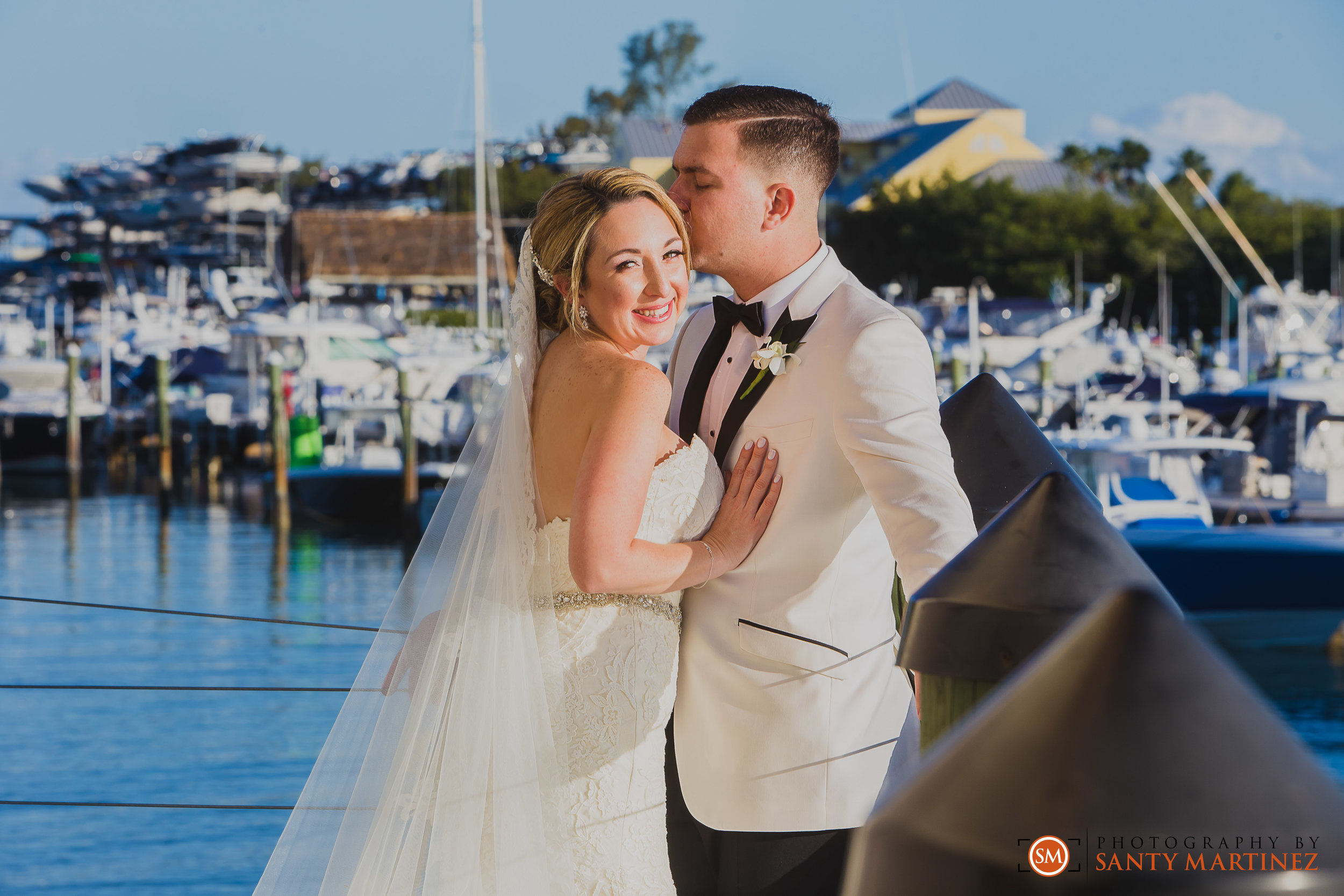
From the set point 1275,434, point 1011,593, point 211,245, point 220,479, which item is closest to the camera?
point 1011,593

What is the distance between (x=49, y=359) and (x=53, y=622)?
79.7 ft

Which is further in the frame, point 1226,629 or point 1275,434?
point 1275,434

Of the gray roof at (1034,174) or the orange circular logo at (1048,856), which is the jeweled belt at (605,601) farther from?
the gray roof at (1034,174)

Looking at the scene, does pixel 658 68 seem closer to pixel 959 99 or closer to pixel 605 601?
pixel 959 99

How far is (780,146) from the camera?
2.55 metres

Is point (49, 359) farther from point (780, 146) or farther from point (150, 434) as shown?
point (780, 146)

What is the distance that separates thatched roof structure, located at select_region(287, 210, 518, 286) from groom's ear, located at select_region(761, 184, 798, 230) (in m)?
46.5

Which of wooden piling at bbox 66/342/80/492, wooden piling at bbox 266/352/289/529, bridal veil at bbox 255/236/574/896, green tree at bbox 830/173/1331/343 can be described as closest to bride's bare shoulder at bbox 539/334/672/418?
bridal veil at bbox 255/236/574/896

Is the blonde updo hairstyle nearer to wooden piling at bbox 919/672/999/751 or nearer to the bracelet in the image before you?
the bracelet

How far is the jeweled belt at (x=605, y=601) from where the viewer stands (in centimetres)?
243

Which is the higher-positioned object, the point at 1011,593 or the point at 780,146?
the point at 780,146

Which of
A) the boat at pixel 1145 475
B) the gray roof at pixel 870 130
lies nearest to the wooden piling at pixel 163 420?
the boat at pixel 1145 475

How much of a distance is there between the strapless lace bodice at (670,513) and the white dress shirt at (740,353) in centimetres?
14

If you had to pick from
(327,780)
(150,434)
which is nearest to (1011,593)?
(327,780)
